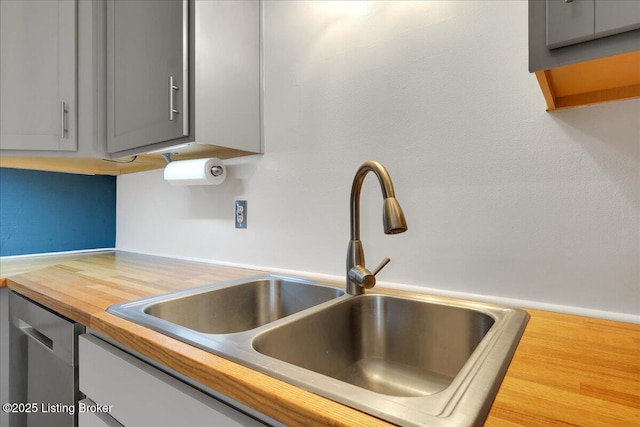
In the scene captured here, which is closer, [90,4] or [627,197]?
[627,197]

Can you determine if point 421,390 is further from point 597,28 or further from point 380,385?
point 597,28

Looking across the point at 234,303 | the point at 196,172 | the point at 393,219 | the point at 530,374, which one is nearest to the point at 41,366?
the point at 234,303

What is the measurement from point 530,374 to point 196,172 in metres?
1.25

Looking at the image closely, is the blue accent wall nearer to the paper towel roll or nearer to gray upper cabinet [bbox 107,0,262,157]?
gray upper cabinet [bbox 107,0,262,157]

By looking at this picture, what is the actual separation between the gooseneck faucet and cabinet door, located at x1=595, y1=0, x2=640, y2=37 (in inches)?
16.1

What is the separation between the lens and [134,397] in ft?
2.19

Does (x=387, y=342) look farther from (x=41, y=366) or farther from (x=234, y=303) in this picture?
(x=41, y=366)

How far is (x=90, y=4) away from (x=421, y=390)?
2.01m

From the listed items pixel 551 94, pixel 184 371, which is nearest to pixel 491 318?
pixel 551 94

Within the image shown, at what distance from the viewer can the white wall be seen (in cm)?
75

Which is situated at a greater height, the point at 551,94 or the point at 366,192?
the point at 551,94

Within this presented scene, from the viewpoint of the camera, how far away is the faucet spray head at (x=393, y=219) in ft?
2.24

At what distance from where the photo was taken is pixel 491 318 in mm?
735

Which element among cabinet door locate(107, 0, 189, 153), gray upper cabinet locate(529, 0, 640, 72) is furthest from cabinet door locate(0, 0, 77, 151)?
gray upper cabinet locate(529, 0, 640, 72)
